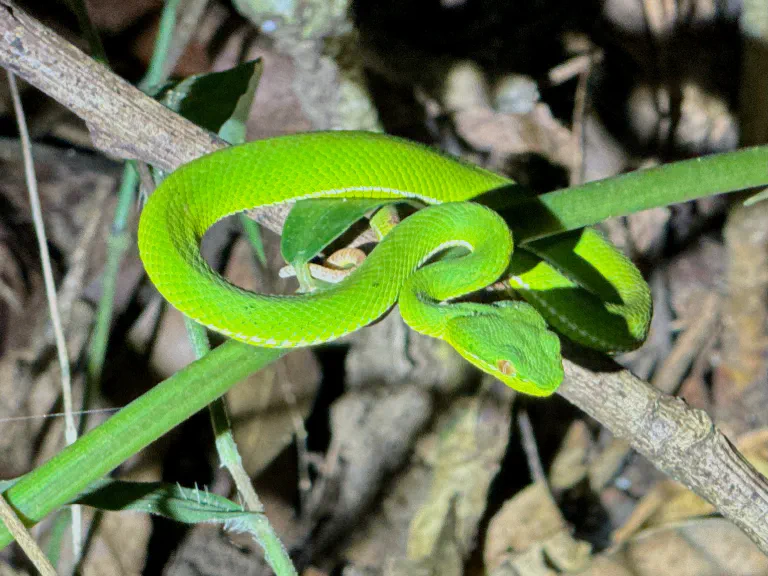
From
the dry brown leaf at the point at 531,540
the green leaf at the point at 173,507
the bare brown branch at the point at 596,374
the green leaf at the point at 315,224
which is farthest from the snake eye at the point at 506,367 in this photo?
the dry brown leaf at the point at 531,540

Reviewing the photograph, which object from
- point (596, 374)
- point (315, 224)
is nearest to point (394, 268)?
point (315, 224)

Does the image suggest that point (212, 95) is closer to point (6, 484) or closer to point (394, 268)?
point (394, 268)

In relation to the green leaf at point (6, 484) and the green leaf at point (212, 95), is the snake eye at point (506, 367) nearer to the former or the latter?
the green leaf at point (212, 95)

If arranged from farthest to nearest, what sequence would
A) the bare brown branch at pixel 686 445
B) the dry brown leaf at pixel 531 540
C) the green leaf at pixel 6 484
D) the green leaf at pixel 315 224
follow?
1. the dry brown leaf at pixel 531 540
2. the bare brown branch at pixel 686 445
3. the green leaf at pixel 315 224
4. the green leaf at pixel 6 484

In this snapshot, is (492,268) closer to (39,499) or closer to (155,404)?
(155,404)

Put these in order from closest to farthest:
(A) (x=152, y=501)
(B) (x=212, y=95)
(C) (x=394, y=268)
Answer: (A) (x=152, y=501)
(C) (x=394, y=268)
(B) (x=212, y=95)

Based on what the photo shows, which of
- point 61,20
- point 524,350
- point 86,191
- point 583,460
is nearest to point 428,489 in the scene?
point 583,460
